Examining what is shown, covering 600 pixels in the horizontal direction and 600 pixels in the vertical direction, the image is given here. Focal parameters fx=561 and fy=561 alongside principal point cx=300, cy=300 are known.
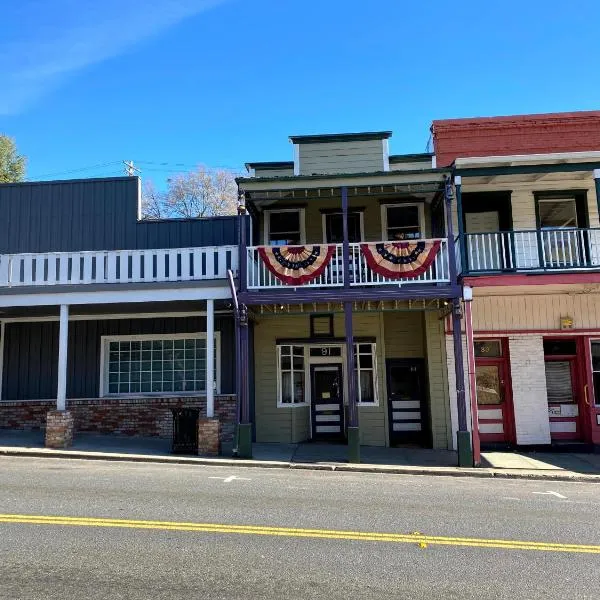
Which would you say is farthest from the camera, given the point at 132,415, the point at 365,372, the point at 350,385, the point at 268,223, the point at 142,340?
the point at 142,340

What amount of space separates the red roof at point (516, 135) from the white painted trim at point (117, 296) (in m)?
6.73

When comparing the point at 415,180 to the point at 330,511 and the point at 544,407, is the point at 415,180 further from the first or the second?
the point at 330,511

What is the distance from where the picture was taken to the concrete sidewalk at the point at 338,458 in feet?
33.7

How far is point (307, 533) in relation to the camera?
18.8ft

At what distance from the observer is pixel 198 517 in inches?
247

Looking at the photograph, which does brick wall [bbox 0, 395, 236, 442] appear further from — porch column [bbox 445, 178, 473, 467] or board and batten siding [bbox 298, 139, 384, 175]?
board and batten siding [bbox 298, 139, 384, 175]

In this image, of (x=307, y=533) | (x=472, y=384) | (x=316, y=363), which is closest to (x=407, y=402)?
(x=316, y=363)

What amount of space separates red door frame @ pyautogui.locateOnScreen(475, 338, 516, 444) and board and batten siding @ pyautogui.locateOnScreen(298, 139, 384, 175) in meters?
5.28

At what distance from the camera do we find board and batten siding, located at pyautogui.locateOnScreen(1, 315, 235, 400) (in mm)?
14156

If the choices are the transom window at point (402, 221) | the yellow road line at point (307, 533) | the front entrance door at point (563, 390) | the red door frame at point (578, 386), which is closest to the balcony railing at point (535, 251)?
the transom window at point (402, 221)

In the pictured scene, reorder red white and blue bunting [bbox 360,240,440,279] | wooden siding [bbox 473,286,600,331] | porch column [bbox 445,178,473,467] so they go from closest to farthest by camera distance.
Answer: porch column [bbox 445,178,473,467] < red white and blue bunting [bbox 360,240,440,279] < wooden siding [bbox 473,286,600,331]

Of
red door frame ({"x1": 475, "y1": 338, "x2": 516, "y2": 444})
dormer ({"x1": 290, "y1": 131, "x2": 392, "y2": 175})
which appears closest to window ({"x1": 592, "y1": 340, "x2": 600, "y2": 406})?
red door frame ({"x1": 475, "y1": 338, "x2": 516, "y2": 444})

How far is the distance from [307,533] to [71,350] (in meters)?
10.5

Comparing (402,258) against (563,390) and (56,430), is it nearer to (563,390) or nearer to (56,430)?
(563,390)
